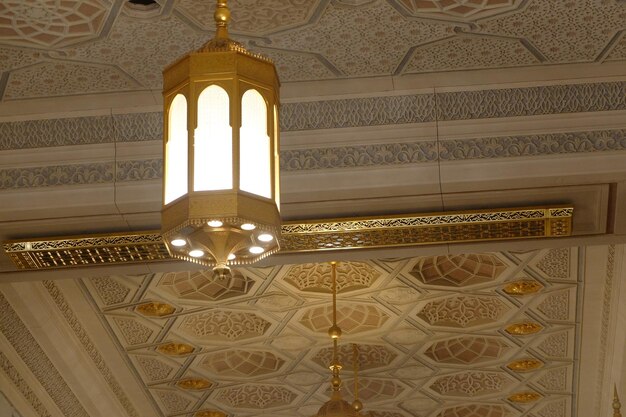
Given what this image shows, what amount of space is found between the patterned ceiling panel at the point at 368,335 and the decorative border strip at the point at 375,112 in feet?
7.46

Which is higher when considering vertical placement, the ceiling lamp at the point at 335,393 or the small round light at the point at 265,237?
the ceiling lamp at the point at 335,393

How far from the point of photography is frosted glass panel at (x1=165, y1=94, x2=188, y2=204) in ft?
12.8

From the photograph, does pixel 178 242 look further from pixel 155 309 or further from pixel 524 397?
pixel 524 397

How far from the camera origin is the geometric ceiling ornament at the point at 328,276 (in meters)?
8.20

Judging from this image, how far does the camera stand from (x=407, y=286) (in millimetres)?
8383

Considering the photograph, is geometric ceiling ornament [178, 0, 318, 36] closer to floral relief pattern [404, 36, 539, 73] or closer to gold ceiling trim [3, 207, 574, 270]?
floral relief pattern [404, 36, 539, 73]

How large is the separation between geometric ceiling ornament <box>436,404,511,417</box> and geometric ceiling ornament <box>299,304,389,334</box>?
1535 millimetres

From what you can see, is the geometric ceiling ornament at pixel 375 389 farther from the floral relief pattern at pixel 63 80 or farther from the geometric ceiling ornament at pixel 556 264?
the floral relief pattern at pixel 63 80

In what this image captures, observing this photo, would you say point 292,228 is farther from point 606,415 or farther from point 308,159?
point 606,415

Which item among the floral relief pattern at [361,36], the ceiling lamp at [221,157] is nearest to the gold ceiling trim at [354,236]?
the floral relief pattern at [361,36]

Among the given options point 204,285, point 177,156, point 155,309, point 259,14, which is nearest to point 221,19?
point 177,156

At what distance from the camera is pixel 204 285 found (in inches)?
324

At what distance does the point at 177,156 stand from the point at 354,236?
2.22 m

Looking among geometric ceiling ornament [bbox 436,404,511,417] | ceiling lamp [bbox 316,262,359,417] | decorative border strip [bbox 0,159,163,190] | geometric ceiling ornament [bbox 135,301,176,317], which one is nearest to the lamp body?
decorative border strip [bbox 0,159,163,190]
